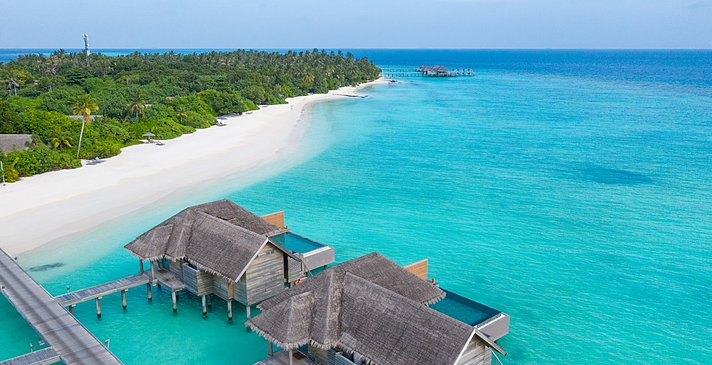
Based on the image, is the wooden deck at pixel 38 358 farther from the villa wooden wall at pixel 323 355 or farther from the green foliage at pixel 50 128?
the green foliage at pixel 50 128

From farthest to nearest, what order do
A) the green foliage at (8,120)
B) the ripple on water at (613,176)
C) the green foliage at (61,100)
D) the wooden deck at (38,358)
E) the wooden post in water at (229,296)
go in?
the green foliage at (61,100) → the green foliage at (8,120) → the ripple on water at (613,176) → the wooden post in water at (229,296) → the wooden deck at (38,358)

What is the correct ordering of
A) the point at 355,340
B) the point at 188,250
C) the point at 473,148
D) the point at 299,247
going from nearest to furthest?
1. the point at 355,340
2. the point at 188,250
3. the point at 299,247
4. the point at 473,148

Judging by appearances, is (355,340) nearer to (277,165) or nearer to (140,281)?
(140,281)

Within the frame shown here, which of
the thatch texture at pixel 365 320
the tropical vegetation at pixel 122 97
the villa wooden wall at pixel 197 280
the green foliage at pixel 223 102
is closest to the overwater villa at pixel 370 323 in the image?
the thatch texture at pixel 365 320

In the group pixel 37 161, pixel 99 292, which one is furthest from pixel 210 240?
pixel 37 161

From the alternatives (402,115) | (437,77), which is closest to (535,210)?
(402,115)

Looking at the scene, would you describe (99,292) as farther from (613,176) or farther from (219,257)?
(613,176)

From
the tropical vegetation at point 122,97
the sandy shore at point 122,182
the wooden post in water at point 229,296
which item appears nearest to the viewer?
the wooden post in water at point 229,296
